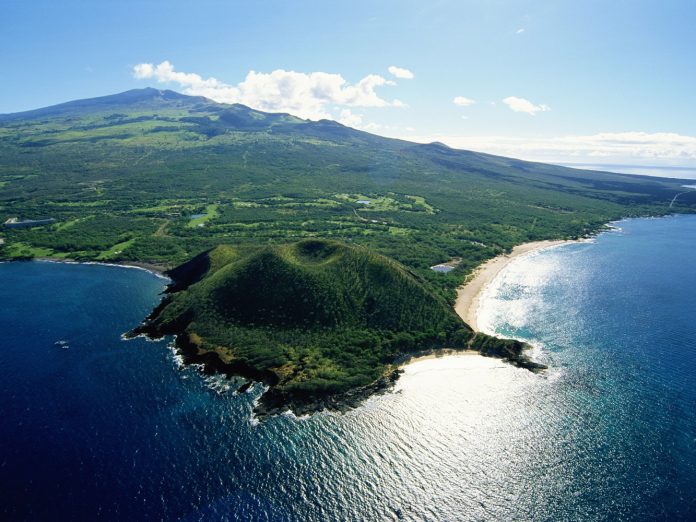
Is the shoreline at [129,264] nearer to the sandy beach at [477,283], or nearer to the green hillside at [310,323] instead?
the green hillside at [310,323]

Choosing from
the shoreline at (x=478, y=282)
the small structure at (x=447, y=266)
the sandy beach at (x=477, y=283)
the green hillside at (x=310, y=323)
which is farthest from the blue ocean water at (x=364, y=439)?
the small structure at (x=447, y=266)

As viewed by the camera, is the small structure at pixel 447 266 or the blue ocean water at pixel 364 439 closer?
the blue ocean water at pixel 364 439

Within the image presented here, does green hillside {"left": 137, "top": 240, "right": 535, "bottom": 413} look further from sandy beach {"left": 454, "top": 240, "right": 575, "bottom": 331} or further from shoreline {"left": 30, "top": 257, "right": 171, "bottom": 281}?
shoreline {"left": 30, "top": 257, "right": 171, "bottom": 281}

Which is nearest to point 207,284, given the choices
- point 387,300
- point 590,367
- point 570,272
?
point 387,300

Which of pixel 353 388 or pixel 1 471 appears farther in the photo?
pixel 353 388

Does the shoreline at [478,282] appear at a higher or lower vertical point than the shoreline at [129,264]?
higher

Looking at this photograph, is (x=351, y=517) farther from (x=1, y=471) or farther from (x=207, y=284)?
(x=207, y=284)

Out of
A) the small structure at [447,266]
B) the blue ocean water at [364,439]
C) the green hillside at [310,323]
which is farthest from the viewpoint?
the small structure at [447,266]

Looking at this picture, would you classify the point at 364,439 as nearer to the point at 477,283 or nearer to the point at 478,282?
the point at 477,283
